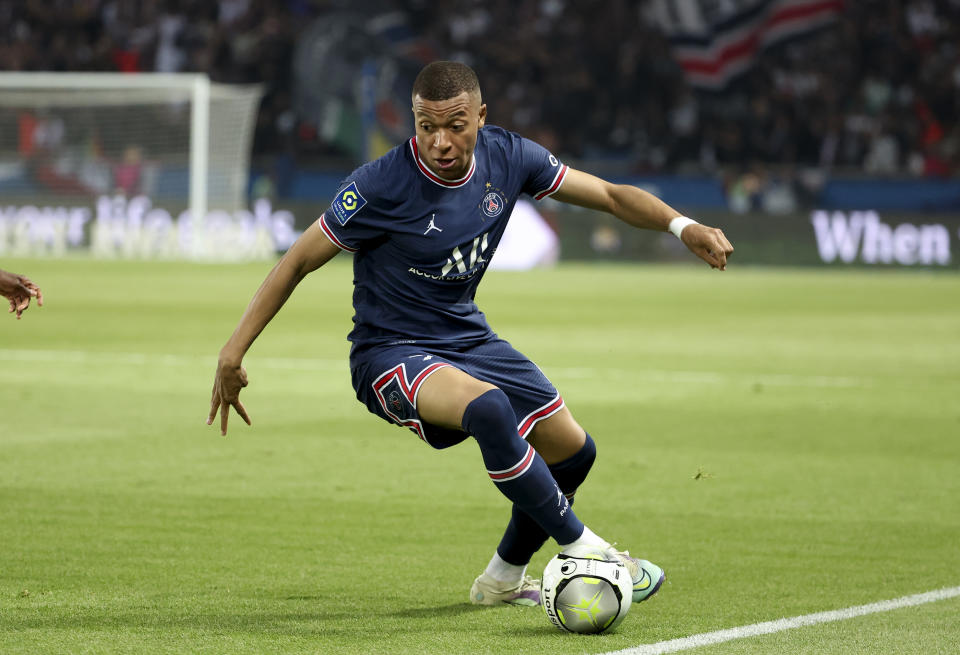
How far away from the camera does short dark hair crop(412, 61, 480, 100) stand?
487cm

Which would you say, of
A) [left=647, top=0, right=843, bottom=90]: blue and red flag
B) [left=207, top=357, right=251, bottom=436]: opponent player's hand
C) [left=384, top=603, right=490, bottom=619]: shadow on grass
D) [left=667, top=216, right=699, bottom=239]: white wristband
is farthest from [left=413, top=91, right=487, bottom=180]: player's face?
[left=647, top=0, right=843, bottom=90]: blue and red flag

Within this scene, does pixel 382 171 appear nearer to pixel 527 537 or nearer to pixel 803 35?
pixel 527 537

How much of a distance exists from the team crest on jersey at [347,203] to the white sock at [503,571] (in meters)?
1.23

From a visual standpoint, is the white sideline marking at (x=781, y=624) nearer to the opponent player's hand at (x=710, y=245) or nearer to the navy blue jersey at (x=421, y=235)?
the opponent player's hand at (x=710, y=245)

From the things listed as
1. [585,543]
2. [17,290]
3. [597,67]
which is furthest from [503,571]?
[597,67]

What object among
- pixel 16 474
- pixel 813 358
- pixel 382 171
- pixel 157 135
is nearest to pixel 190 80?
pixel 157 135

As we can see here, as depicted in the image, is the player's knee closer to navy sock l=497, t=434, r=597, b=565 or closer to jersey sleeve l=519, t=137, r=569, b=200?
navy sock l=497, t=434, r=597, b=565

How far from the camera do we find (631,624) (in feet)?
15.9

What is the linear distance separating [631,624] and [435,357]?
104cm

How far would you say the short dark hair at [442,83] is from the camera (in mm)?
4871

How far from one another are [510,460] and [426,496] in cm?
280

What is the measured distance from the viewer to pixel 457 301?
521 cm

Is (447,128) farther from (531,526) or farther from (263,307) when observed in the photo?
(531,526)

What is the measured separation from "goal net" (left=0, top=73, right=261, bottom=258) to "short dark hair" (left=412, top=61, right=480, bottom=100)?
24803 mm
